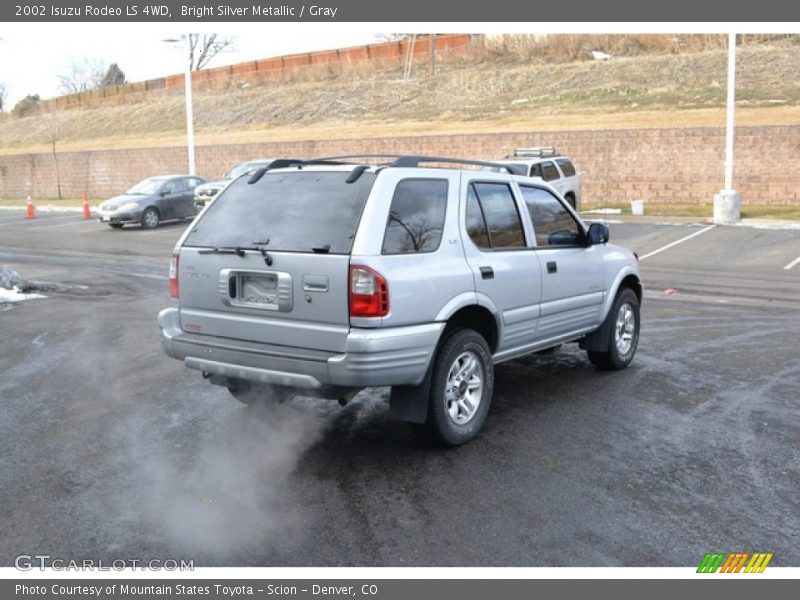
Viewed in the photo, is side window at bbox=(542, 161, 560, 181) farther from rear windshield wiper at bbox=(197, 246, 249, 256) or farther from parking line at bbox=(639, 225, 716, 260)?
rear windshield wiper at bbox=(197, 246, 249, 256)

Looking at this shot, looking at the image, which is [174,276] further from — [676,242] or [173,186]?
[173,186]

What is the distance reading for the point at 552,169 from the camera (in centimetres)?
2094

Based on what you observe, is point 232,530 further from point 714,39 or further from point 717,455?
point 714,39

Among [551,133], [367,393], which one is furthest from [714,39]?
[367,393]

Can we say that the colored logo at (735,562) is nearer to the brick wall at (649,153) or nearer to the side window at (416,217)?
the side window at (416,217)

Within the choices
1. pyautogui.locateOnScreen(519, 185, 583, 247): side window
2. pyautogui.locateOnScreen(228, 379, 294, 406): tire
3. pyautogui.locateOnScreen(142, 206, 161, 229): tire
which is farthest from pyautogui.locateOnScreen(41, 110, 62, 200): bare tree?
pyautogui.locateOnScreen(519, 185, 583, 247): side window

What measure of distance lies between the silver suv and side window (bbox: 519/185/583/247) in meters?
0.23

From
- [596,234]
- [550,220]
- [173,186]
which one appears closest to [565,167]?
[173,186]

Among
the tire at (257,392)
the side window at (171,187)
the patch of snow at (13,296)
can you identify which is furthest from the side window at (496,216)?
the side window at (171,187)

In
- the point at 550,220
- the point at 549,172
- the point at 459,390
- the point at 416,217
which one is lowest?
the point at 459,390

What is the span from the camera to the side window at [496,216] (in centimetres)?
573

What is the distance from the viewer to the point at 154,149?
39688 millimetres

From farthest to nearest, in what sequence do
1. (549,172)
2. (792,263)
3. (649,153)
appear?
(649,153) → (549,172) → (792,263)

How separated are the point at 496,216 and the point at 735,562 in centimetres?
290
